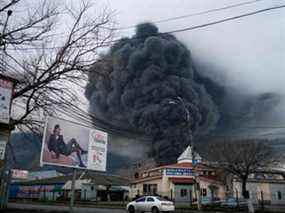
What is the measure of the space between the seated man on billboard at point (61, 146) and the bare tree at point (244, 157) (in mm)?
27832

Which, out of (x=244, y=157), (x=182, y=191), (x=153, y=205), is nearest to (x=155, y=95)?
(x=182, y=191)

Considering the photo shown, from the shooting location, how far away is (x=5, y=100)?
14625 millimetres

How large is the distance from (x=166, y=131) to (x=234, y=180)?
1858 cm

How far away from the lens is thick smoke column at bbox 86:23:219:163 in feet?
219

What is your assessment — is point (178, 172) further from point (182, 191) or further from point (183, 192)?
point (183, 192)

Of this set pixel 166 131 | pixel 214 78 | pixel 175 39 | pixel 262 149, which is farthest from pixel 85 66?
pixel 214 78

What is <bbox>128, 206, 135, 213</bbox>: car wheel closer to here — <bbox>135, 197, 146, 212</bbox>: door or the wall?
<bbox>135, 197, 146, 212</bbox>: door

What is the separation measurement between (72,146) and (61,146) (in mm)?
805

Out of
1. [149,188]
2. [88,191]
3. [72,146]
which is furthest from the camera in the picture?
[88,191]

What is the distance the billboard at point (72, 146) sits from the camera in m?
19.2

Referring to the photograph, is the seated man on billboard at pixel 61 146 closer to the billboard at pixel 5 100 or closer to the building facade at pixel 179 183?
the billboard at pixel 5 100

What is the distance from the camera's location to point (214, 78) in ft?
333

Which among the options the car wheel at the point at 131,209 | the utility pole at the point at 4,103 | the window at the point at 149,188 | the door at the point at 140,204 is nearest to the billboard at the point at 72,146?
the utility pole at the point at 4,103

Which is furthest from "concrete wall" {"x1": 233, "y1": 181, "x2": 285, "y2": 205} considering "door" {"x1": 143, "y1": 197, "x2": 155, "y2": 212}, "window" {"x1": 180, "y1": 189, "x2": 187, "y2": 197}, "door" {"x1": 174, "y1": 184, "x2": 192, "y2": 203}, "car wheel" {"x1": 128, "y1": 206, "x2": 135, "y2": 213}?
"door" {"x1": 143, "y1": 197, "x2": 155, "y2": 212}
